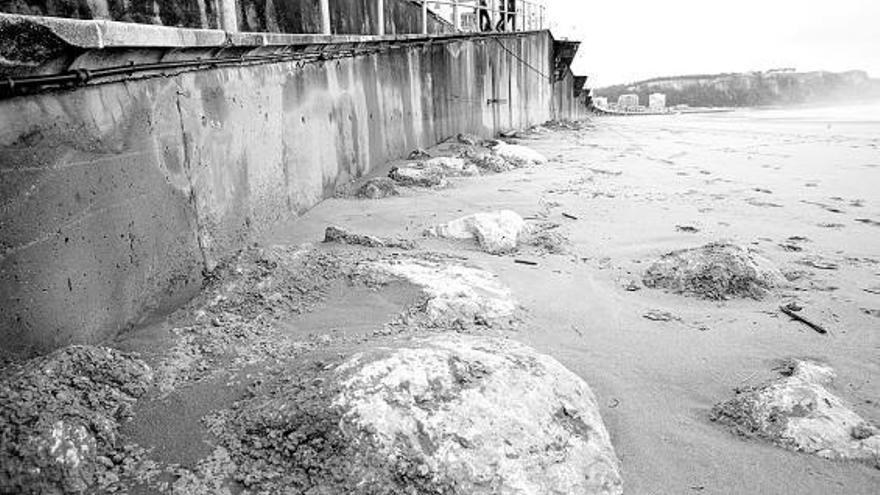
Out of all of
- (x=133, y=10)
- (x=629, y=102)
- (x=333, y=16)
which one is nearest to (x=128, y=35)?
(x=133, y=10)

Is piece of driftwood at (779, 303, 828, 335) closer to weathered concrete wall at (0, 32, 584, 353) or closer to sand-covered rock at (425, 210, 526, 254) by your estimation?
sand-covered rock at (425, 210, 526, 254)

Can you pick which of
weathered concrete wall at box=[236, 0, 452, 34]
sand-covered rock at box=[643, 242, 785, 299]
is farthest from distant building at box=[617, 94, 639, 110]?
sand-covered rock at box=[643, 242, 785, 299]

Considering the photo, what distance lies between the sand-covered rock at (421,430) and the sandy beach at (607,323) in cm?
11

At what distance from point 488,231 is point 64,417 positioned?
119 inches

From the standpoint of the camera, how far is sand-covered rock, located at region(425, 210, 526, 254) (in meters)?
4.37

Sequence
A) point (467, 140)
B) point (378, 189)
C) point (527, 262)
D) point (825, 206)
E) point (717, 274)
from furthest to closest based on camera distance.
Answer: point (467, 140) → point (825, 206) → point (378, 189) → point (527, 262) → point (717, 274)

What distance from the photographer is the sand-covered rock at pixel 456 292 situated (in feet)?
10.5

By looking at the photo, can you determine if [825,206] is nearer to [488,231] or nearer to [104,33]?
[488,231]

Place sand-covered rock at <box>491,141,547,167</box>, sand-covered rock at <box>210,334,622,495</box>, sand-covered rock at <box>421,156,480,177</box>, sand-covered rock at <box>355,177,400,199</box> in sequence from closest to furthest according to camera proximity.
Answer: sand-covered rock at <box>210,334,622,495</box>, sand-covered rock at <box>355,177,400,199</box>, sand-covered rock at <box>421,156,480,177</box>, sand-covered rock at <box>491,141,547,167</box>

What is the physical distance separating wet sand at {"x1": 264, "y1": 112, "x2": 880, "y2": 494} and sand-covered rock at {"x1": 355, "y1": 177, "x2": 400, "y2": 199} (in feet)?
0.50

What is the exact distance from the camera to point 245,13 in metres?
4.72

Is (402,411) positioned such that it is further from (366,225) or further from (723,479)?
(366,225)

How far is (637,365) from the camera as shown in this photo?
9.54 ft

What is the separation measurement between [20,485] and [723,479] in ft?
7.33
